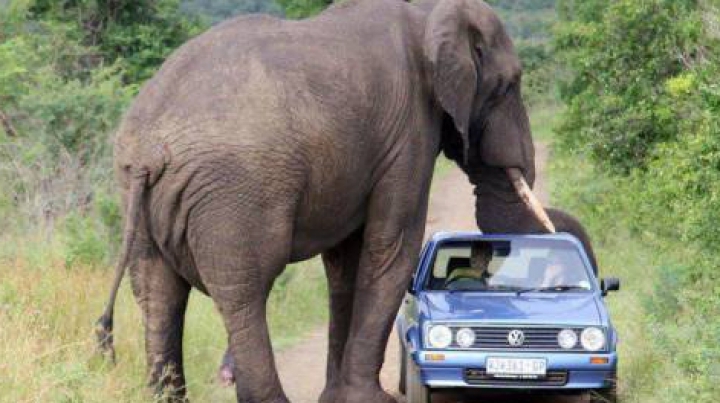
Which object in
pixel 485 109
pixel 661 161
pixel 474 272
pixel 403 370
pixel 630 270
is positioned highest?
pixel 485 109

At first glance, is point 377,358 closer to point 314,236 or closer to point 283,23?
point 314,236

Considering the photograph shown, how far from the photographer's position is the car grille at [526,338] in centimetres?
1062

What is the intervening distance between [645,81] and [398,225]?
9.13m

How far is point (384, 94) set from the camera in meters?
10.4

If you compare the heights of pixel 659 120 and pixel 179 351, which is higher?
pixel 179 351

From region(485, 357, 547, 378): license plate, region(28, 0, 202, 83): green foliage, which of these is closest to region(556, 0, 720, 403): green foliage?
region(485, 357, 547, 378): license plate

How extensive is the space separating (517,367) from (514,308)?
554mm

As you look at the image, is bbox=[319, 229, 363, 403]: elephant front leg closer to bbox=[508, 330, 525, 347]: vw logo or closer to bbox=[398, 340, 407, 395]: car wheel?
bbox=[398, 340, 407, 395]: car wheel

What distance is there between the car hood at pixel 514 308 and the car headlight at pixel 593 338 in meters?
0.05

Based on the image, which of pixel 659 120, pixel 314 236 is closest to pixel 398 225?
pixel 314 236

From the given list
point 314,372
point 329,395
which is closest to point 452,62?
point 329,395

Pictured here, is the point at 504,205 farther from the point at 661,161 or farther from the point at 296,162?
the point at 661,161

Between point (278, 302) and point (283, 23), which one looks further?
point (278, 302)

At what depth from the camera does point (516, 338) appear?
1063 cm
